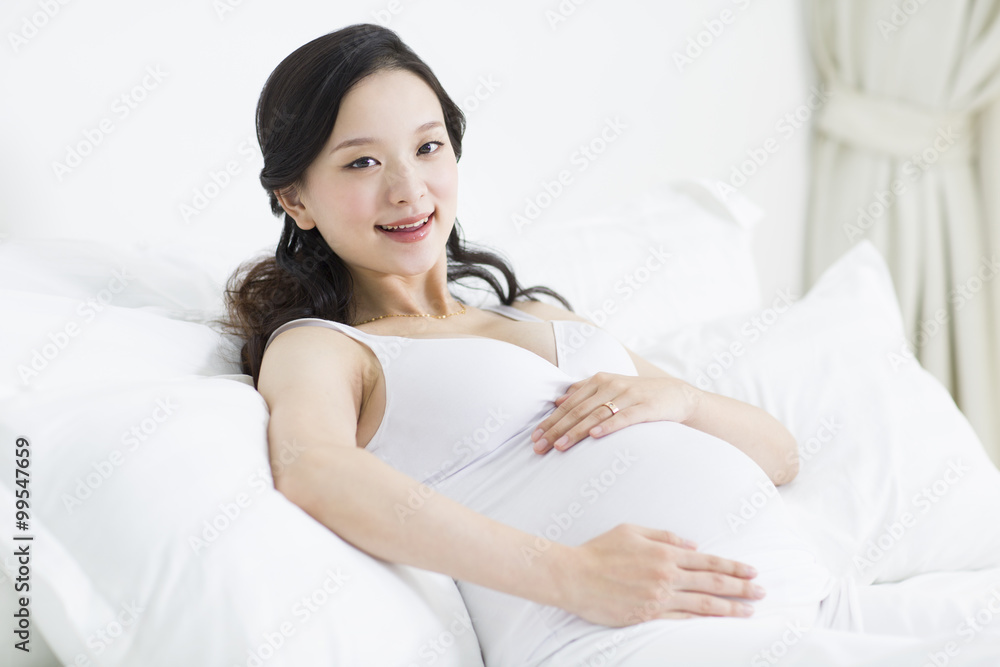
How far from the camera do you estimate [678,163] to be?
2.22 metres

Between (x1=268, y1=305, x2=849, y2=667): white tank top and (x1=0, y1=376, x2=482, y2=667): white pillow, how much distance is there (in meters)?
0.15

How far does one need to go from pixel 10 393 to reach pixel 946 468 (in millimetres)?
1275

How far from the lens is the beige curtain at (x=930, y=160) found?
2.21 metres

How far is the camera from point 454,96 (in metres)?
1.79

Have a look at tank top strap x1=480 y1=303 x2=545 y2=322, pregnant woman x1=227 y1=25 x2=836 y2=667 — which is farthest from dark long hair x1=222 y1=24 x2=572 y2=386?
tank top strap x1=480 y1=303 x2=545 y2=322

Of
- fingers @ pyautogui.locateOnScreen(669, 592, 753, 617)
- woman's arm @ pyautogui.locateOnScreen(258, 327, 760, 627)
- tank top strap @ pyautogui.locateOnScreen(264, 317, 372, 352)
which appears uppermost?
tank top strap @ pyautogui.locateOnScreen(264, 317, 372, 352)

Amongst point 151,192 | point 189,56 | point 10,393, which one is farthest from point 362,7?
point 10,393

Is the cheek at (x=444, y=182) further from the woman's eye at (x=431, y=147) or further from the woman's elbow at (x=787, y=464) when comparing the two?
the woman's elbow at (x=787, y=464)

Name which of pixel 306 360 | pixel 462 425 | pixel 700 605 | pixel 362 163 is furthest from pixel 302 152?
pixel 700 605

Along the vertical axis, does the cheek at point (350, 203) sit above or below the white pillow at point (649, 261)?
above

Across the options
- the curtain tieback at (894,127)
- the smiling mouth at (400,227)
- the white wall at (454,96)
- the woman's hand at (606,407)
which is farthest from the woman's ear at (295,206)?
the curtain tieback at (894,127)

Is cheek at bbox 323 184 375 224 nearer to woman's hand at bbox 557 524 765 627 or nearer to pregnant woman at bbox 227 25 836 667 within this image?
pregnant woman at bbox 227 25 836 667

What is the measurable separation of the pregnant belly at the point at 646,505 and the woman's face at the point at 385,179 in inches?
13.9

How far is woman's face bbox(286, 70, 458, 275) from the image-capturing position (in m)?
1.09
